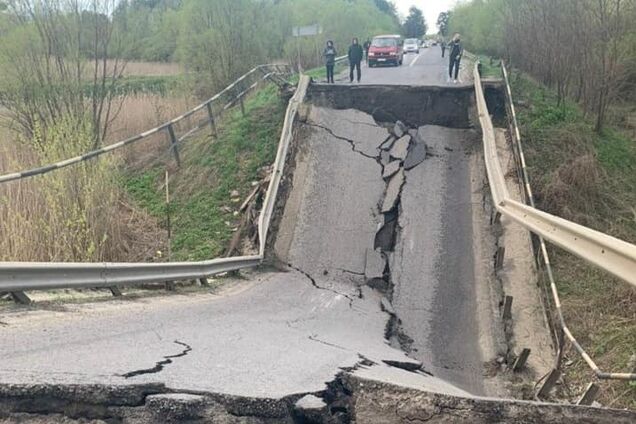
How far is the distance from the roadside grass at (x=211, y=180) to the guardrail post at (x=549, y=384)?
6.14 m

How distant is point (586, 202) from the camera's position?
37.7 ft

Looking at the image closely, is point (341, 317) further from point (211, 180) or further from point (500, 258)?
point (211, 180)

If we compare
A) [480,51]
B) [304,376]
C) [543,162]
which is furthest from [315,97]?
[480,51]

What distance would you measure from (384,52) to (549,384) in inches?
1114

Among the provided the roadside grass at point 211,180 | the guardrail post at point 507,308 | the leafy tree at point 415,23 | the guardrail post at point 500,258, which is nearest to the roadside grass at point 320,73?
the roadside grass at point 211,180

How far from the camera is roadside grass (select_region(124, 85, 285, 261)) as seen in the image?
444 inches

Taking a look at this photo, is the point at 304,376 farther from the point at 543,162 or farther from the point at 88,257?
the point at 543,162

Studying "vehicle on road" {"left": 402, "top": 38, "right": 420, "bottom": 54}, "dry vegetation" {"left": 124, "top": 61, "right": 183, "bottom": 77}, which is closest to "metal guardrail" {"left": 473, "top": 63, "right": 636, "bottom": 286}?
"dry vegetation" {"left": 124, "top": 61, "right": 183, "bottom": 77}

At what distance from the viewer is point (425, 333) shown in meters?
8.32

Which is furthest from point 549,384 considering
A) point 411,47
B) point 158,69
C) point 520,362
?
point 411,47

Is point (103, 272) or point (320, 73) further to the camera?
point (320, 73)

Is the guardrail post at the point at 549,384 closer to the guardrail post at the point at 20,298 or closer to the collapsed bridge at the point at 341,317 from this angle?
the collapsed bridge at the point at 341,317

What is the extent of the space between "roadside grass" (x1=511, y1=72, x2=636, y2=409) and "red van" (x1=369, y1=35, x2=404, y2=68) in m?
14.1

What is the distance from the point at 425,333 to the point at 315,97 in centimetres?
826
